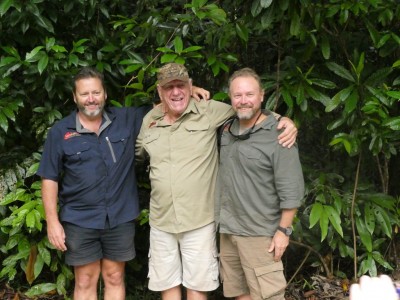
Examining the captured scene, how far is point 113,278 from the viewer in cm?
361

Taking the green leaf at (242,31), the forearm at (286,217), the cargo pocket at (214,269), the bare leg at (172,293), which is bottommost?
the bare leg at (172,293)

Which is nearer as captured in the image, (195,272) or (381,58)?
(195,272)

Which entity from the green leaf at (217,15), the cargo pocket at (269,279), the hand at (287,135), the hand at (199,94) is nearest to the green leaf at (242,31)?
the green leaf at (217,15)

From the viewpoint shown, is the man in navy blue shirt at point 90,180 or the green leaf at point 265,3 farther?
the man in navy blue shirt at point 90,180

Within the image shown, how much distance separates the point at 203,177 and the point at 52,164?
0.92 m

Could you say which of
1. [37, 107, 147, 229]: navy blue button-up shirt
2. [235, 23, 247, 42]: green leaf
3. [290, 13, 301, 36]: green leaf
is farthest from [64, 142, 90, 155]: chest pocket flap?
[290, 13, 301, 36]: green leaf

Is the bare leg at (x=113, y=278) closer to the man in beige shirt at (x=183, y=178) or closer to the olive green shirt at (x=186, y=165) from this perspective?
the man in beige shirt at (x=183, y=178)

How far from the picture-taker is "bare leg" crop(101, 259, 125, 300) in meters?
3.58

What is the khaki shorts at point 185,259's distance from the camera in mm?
3352

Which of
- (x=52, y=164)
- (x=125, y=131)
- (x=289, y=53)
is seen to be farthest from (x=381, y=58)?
(x=52, y=164)

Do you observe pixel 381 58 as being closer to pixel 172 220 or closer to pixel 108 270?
pixel 172 220

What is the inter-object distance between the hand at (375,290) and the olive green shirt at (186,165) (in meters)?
1.76

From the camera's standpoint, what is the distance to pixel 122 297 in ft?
12.1

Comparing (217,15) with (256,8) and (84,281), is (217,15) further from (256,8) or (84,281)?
(84,281)
